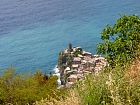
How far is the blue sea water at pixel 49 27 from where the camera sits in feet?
201

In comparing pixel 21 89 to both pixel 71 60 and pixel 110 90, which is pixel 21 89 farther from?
pixel 71 60

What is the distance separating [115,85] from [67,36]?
206 ft

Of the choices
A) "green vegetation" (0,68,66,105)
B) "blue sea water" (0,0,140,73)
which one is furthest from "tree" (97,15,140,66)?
"blue sea water" (0,0,140,73)

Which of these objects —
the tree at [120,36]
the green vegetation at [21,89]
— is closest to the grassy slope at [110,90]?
the tree at [120,36]

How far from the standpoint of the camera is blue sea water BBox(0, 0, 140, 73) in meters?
61.3

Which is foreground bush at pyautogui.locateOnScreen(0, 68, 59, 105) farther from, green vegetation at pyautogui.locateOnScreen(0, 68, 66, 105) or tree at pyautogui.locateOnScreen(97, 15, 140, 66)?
tree at pyautogui.locateOnScreen(97, 15, 140, 66)

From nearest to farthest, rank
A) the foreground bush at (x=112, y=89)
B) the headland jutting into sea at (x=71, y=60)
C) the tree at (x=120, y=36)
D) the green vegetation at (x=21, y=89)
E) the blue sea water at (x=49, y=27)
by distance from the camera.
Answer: the foreground bush at (x=112, y=89), the tree at (x=120, y=36), the green vegetation at (x=21, y=89), the headland jutting into sea at (x=71, y=60), the blue sea water at (x=49, y=27)

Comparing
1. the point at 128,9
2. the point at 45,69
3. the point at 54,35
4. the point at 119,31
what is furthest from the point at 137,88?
the point at 128,9

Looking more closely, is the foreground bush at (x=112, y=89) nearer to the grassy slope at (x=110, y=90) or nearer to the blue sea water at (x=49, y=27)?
the grassy slope at (x=110, y=90)

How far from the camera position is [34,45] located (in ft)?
218

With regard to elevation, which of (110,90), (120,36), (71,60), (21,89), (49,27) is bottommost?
(71,60)

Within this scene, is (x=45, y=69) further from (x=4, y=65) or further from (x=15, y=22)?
(x=15, y=22)

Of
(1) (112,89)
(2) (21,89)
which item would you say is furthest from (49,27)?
(1) (112,89)

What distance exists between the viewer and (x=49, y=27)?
73125 millimetres
